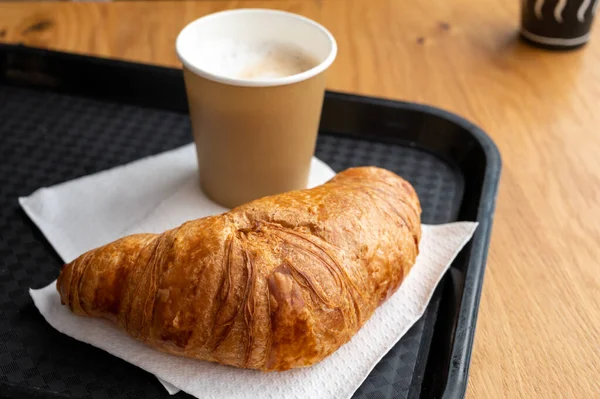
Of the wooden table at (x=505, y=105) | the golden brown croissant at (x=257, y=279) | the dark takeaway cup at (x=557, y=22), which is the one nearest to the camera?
the golden brown croissant at (x=257, y=279)

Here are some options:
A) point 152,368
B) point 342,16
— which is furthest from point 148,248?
point 342,16

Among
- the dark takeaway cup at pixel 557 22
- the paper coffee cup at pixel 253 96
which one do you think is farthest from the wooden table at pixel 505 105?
the paper coffee cup at pixel 253 96

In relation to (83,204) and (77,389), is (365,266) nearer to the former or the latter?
(77,389)

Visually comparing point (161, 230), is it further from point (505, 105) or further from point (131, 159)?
point (505, 105)

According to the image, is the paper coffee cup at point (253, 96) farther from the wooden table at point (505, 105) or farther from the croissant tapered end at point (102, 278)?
the wooden table at point (505, 105)

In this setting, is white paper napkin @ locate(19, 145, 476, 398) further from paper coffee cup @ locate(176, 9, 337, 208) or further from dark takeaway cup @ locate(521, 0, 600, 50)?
dark takeaway cup @ locate(521, 0, 600, 50)
